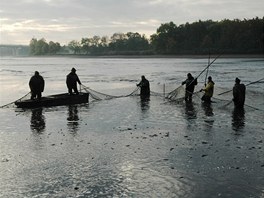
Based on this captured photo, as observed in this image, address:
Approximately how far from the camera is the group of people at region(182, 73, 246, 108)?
19.5m

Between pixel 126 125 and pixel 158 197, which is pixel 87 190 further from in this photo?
pixel 126 125

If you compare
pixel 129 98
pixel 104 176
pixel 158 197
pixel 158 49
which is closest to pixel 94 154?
pixel 104 176

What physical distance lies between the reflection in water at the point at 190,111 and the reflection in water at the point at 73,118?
17.2ft

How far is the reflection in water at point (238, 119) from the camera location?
1520 centimetres

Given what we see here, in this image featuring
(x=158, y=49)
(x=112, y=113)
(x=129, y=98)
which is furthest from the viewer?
(x=158, y=49)

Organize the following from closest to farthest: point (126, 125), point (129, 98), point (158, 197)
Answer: point (158, 197), point (126, 125), point (129, 98)

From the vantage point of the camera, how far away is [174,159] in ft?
35.0

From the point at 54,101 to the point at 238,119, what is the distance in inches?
420

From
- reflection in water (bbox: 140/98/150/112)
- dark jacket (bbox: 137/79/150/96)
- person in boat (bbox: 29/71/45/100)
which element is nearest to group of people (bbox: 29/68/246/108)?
person in boat (bbox: 29/71/45/100)

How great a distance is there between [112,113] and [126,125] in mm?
3621

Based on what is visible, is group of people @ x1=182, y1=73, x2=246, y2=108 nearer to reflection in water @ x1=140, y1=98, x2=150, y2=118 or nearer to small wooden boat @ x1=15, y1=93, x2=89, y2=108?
reflection in water @ x1=140, y1=98, x2=150, y2=118

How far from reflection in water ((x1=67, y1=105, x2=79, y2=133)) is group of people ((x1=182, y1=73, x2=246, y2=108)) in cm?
671

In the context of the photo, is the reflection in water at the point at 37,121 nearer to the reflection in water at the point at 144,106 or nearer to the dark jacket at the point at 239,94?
the reflection in water at the point at 144,106

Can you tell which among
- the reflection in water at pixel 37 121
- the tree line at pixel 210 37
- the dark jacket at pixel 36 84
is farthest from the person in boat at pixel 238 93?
the tree line at pixel 210 37
